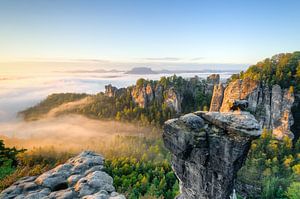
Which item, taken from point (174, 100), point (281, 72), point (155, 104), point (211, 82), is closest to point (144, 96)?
point (155, 104)

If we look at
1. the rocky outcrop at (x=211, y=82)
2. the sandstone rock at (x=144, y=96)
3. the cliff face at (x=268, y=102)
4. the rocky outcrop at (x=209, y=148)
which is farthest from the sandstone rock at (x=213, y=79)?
the rocky outcrop at (x=209, y=148)

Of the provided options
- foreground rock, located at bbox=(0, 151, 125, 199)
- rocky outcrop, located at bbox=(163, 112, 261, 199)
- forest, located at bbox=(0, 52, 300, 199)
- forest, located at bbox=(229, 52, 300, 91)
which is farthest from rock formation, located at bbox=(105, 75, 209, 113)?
foreground rock, located at bbox=(0, 151, 125, 199)

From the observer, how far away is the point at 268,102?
2997 inches

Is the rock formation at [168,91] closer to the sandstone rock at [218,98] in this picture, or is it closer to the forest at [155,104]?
the forest at [155,104]

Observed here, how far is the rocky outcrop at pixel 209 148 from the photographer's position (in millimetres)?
17359

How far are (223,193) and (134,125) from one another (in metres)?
88.4

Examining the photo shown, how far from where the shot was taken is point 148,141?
305 ft

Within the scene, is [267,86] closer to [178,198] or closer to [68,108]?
[178,198]

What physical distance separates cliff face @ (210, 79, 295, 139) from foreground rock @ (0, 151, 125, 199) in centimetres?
5752

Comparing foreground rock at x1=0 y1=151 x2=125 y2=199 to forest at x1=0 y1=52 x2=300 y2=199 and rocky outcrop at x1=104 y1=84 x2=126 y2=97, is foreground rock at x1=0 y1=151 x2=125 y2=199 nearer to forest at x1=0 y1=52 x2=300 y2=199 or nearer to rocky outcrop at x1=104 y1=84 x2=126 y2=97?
forest at x1=0 y1=52 x2=300 y2=199

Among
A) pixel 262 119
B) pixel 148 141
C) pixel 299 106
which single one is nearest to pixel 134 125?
pixel 148 141

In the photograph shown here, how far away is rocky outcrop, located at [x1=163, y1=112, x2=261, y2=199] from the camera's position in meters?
17.4

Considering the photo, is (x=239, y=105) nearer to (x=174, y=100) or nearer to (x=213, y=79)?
(x=174, y=100)

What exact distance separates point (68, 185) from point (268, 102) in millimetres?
73460
